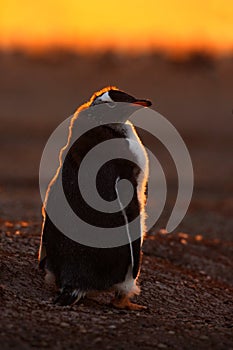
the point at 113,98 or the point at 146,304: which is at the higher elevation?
the point at 113,98

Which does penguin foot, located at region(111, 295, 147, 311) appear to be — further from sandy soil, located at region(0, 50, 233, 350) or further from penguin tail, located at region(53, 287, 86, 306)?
penguin tail, located at region(53, 287, 86, 306)

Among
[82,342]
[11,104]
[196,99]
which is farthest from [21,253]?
[196,99]

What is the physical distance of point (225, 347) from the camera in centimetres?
508

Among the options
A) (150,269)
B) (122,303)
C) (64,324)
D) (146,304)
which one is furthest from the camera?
(150,269)

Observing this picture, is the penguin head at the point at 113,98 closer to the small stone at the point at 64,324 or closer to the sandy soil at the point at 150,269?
the sandy soil at the point at 150,269

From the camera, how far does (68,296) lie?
586 centimetres

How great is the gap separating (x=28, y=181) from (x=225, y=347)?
12.0m

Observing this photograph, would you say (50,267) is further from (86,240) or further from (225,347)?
(225,347)

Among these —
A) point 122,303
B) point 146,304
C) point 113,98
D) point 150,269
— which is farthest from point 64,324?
point 150,269

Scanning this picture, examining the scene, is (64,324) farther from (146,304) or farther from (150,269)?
(150,269)

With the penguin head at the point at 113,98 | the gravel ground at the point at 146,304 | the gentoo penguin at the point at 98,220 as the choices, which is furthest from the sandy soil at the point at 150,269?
the penguin head at the point at 113,98

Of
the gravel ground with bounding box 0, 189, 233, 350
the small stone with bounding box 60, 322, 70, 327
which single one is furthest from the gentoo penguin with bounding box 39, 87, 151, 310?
the small stone with bounding box 60, 322, 70, 327

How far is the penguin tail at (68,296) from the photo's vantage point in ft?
19.1

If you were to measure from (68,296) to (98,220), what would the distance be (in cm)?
61
